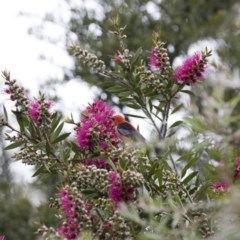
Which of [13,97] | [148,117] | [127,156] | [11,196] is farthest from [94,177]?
[11,196]

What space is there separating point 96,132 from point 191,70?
1.13ft

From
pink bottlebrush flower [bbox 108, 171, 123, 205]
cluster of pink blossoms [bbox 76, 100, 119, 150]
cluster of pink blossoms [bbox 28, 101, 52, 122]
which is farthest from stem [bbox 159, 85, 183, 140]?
pink bottlebrush flower [bbox 108, 171, 123, 205]

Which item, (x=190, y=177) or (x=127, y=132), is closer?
(x=190, y=177)

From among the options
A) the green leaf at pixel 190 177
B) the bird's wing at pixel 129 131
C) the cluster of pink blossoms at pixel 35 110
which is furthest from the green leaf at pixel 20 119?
the green leaf at pixel 190 177

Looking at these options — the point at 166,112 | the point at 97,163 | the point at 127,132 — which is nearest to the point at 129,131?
the point at 127,132

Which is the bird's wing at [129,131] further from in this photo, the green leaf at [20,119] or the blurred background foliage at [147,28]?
the blurred background foliage at [147,28]

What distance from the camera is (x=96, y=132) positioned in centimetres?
193

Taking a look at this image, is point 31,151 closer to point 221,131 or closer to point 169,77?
point 169,77

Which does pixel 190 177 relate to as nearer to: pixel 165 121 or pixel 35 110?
pixel 165 121

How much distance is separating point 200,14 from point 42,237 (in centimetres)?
1008

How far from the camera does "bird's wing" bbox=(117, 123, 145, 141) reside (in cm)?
224

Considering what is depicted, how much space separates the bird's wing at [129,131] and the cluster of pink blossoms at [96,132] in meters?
0.21

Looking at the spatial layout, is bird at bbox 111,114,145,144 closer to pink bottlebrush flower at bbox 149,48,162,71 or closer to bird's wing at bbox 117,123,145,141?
bird's wing at bbox 117,123,145,141

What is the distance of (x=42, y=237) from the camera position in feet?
4.48
